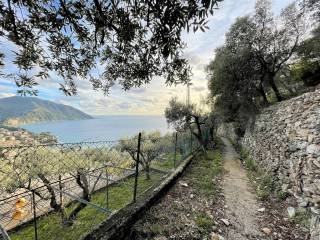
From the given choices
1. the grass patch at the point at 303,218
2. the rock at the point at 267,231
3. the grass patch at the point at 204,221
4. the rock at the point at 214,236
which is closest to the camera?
the rock at the point at 214,236

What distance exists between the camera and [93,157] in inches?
332

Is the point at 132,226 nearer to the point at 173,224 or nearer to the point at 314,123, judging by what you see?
the point at 173,224

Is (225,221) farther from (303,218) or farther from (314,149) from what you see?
(314,149)

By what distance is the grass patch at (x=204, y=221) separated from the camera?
15.4 ft

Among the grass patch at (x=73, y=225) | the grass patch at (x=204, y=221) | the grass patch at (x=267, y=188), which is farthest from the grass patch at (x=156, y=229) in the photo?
the grass patch at (x=267, y=188)

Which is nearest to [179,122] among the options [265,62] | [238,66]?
[238,66]

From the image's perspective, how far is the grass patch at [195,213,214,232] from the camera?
4681 millimetres

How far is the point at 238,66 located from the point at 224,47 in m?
2.00

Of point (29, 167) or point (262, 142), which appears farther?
point (262, 142)

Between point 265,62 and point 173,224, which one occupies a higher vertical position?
point 265,62

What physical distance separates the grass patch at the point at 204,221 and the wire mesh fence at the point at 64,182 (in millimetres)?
1650

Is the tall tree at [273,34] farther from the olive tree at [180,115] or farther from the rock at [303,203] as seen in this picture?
the rock at [303,203]

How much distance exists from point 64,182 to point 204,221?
339 cm

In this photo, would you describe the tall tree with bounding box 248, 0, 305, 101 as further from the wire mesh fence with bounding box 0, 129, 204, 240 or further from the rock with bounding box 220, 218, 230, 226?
the rock with bounding box 220, 218, 230, 226
